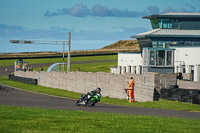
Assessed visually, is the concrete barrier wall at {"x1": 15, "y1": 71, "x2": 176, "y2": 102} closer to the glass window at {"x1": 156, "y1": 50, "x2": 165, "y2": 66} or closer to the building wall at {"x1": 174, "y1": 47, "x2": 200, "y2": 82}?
the glass window at {"x1": 156, "y1": 50, "x2": 165, "y2": 66}

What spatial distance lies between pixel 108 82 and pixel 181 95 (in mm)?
11889

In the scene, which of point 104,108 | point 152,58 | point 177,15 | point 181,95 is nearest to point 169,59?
point 152,58

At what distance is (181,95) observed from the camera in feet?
85.8

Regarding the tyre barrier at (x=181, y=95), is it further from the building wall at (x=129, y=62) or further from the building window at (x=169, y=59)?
the building wall at (x=129, y=62)

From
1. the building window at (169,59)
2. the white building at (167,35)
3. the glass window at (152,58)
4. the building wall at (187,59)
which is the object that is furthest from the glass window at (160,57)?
the white building at (167,35)

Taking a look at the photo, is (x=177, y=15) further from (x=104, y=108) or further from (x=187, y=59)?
(x=104, y=108)

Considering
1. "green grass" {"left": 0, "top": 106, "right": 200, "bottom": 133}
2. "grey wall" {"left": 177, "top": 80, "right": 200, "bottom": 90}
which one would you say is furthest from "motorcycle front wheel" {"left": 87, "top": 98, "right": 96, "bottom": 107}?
"grey wall" {"left": 177, "top": 80, "right": 200, "bottom": 90}

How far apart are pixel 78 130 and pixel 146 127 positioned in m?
2.23

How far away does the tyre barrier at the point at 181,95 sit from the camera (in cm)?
2500

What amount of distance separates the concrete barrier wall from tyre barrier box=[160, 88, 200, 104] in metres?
0.90

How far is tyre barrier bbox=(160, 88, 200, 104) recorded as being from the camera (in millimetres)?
25000

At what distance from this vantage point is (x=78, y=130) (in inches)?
465

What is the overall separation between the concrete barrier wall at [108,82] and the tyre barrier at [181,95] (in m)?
0.90

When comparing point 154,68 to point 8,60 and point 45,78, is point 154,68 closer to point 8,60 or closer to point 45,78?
point 45,78
